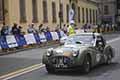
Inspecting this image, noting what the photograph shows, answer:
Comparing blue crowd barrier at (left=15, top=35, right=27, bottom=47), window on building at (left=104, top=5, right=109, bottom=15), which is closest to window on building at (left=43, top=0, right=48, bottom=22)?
blue crowd barrier at (left=15, top=35, right=27, bottom=47)

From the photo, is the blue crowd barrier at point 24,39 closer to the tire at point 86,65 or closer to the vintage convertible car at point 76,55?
the vintage convertible car at point 76,55

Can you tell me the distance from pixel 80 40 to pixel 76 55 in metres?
1.70

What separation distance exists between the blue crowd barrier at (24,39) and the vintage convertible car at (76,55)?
1161cm

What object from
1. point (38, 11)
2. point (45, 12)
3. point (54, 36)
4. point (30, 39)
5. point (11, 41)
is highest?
point (38, 11)

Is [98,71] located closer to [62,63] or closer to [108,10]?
[62,63]

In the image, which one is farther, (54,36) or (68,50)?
(54,36)

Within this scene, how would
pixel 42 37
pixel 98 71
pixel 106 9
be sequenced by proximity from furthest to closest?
1. pixel 106 9
2. pixel 42 37
3. pixel 98 71

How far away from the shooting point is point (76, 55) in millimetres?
13953

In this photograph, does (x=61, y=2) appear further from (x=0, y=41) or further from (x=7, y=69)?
(x=7, y=69)

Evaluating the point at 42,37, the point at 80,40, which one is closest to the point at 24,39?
the point at 42,37

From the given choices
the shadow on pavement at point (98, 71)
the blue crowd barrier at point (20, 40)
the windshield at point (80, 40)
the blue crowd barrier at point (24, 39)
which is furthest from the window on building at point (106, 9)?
the windshield at point (80, 40)

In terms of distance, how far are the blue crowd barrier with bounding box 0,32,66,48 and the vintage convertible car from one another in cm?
1161

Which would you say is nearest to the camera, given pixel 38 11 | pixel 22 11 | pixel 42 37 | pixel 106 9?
pixel 42 37

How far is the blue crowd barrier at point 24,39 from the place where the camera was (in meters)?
27.1
